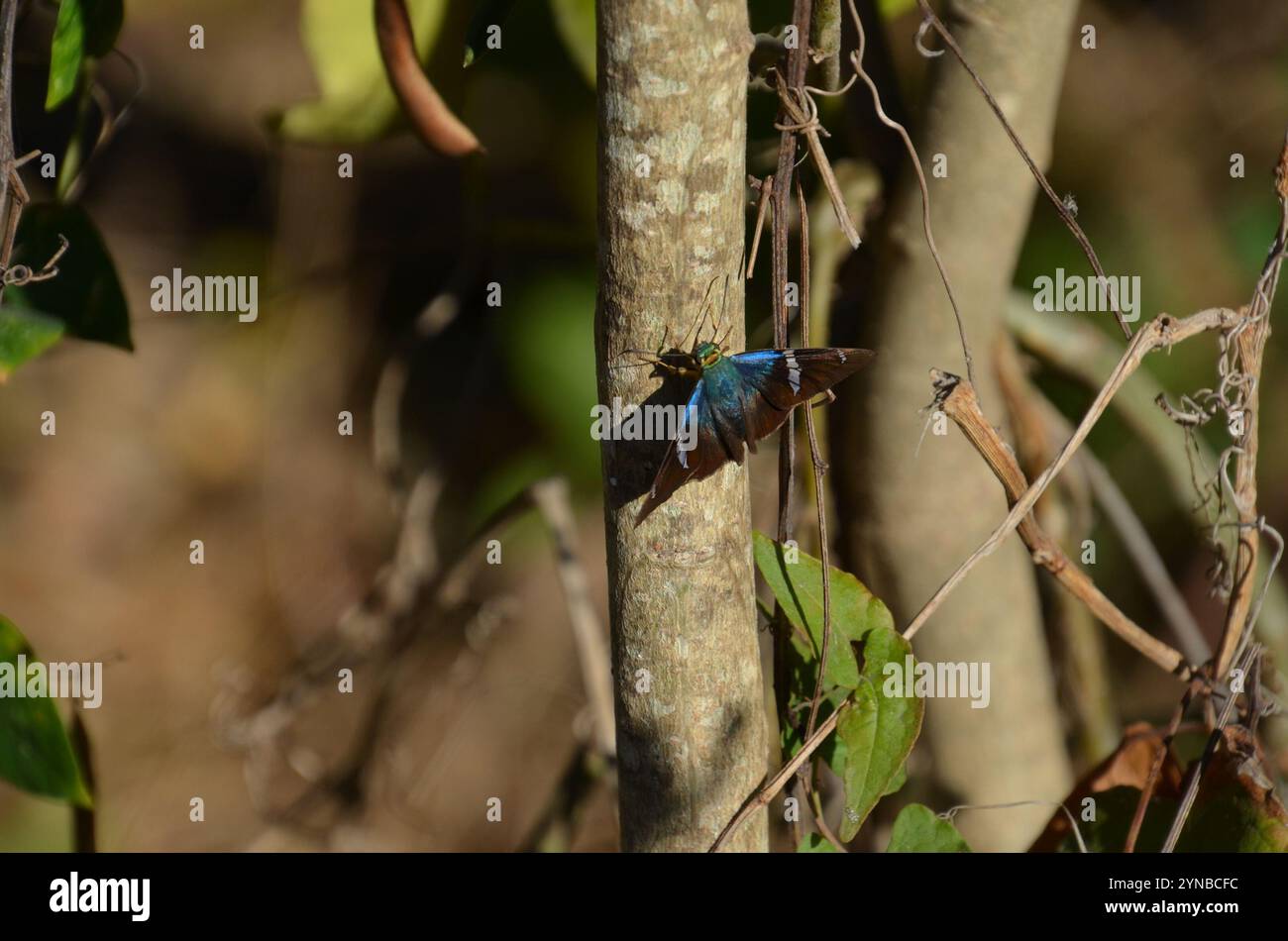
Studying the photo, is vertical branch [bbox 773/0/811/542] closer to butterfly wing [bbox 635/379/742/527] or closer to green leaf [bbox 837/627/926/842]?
butterfly wing [bbox 635/379/742/527]

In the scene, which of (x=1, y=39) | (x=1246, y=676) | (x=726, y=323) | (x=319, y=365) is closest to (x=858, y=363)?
(x=726, y=323)

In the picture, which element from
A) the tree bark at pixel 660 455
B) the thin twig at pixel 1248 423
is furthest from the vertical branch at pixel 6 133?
the thin twig at pixel 1248 423

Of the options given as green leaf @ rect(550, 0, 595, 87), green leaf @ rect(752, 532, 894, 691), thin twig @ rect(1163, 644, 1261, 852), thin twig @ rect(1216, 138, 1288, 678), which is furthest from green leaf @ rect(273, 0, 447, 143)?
thin twig @ rect(1163, 644, 1261, 852)

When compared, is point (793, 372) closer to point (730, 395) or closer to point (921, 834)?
point (730, 395)

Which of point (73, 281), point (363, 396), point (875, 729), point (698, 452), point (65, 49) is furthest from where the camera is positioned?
point (363, 396)

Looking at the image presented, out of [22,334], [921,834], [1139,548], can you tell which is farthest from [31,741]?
[1139,548]
